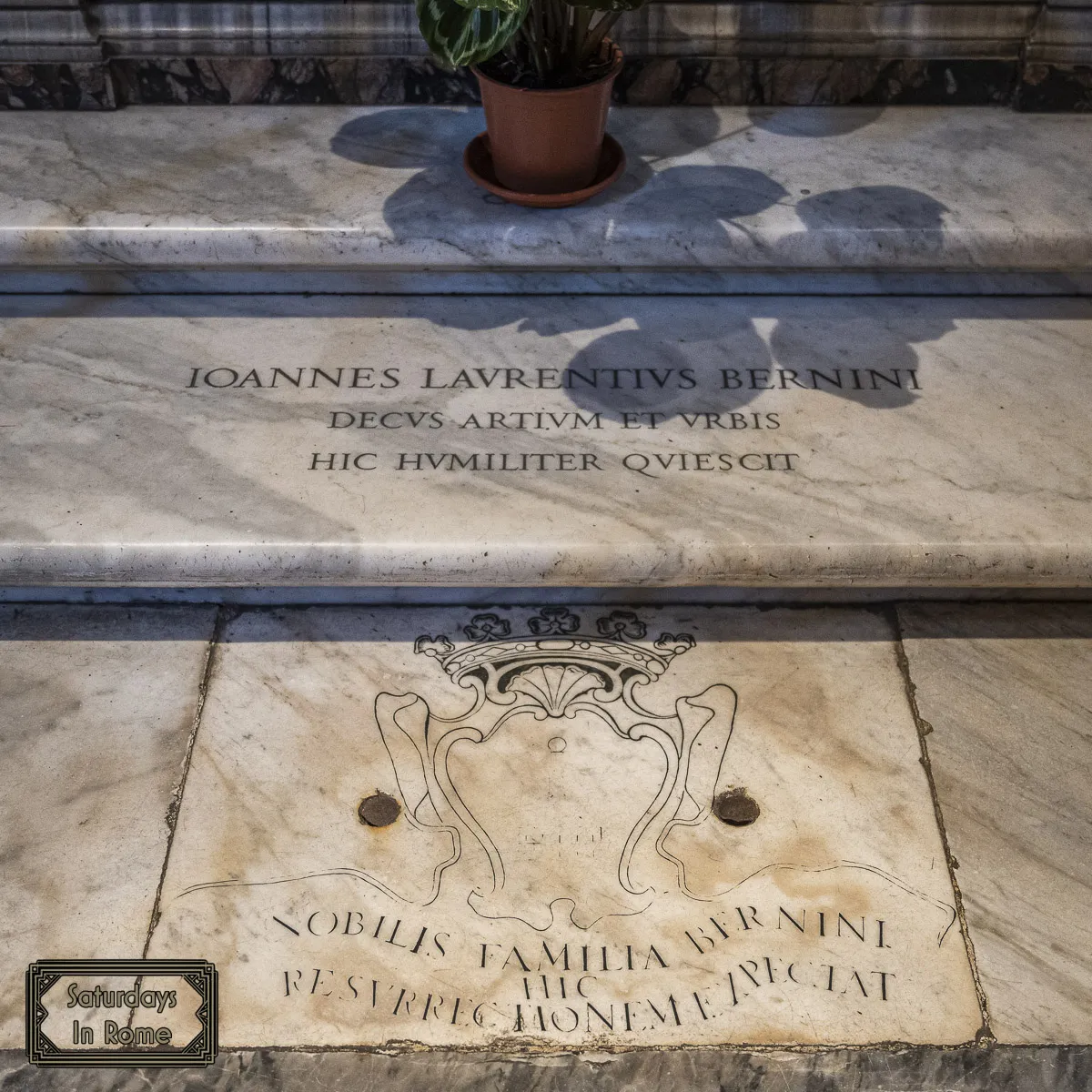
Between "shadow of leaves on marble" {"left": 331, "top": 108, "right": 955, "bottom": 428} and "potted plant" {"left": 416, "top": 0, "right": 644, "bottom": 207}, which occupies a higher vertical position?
"potted plant" {"left": 416, "top": 0, "right": 644, "bottom": 207}

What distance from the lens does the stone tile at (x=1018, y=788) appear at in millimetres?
1744

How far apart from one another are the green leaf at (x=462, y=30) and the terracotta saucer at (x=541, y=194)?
0.43 meters

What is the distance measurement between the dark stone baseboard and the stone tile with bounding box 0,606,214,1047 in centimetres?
148

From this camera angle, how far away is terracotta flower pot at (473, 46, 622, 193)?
2.41 metres

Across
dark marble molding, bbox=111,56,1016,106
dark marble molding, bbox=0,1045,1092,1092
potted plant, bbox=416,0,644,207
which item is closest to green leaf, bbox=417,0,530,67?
potted plant, bbox=416,0,644,207

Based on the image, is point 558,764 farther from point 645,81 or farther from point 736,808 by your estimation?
point 645,81

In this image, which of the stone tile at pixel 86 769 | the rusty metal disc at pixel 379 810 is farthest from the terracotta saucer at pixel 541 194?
the rusty metal disc at pixel 379 810

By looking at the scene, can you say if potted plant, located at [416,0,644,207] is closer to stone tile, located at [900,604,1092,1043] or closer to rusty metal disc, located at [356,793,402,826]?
stone tile, located at [900,604,1092,1043]

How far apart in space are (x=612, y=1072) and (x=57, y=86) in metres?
2.67

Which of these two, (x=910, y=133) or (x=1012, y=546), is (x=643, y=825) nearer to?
(x=1012, y=546)

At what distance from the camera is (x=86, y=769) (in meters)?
1.98

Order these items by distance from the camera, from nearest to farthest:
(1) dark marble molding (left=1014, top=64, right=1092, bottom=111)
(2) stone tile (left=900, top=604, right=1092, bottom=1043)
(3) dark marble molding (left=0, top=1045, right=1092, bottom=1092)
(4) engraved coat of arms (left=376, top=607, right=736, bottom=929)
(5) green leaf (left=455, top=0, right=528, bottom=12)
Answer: (3) dark marble molding (left=0, top=1045, right=1092, bottom=1092)
(2) stone tile (left=900, top=604, right=1092, bottom=1043)
(4) engraved coat of arms (left=376, top=607, right=736, bottom=929)
(5) green leaf (left=455, top=0, right=528, bottom=12)
(1) dark marble molding (left=1014, top=64, right=1092, bottom=111)

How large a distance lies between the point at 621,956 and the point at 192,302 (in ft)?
5.79

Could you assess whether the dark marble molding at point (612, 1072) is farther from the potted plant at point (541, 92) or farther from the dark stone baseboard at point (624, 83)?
the dark stone baseboard at point (624, 83)
